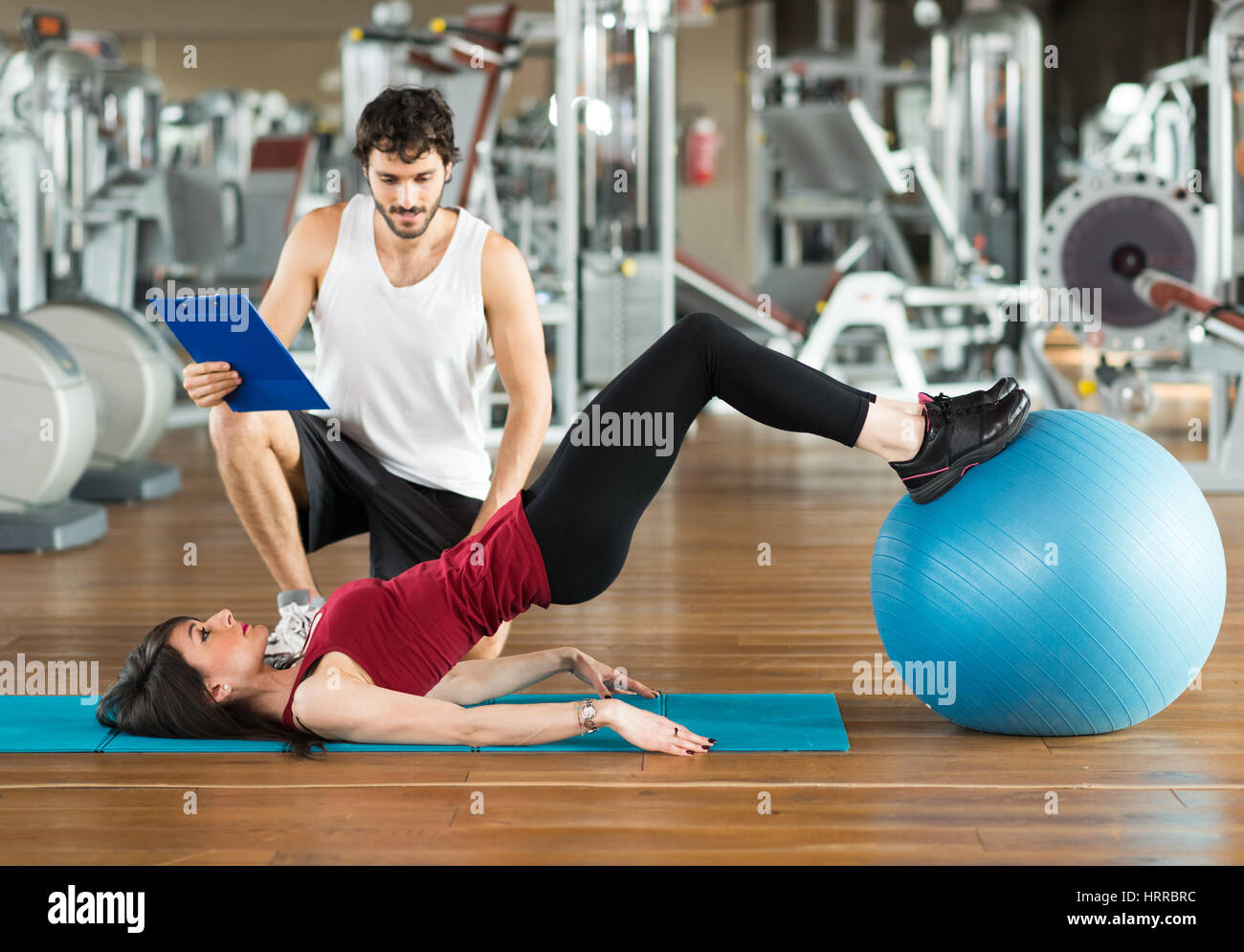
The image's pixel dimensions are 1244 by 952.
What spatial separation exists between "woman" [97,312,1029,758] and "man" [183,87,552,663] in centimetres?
39

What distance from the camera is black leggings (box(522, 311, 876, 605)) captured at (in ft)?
6.36

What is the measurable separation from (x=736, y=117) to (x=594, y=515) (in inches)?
439

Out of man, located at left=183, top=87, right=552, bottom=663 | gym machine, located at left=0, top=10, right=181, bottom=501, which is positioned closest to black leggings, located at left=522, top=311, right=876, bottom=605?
man, located at left=183, top=87, right=552, bottom=663

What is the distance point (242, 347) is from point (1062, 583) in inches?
47.9

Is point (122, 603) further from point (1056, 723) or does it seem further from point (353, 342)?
point (1056, 723)

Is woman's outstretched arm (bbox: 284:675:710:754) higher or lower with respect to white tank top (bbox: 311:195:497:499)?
lower

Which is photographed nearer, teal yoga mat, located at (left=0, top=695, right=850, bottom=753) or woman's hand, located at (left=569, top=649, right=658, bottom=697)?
teal yoga mat, located at (left=0, top=695, right=850, bottom=753)

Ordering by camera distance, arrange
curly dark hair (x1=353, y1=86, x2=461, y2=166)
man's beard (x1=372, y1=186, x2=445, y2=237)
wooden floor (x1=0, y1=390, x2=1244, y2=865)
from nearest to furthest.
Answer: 1. wooden floor (x1=0, y1=390, x2=1244, y2=865)
2. curly dark hair (x1=353, y1=86, x2=461, y2=166)
3. man's beard (x1=372, y1=186, x2=445, y2=237)

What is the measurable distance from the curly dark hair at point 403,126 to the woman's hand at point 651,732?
0.95 m

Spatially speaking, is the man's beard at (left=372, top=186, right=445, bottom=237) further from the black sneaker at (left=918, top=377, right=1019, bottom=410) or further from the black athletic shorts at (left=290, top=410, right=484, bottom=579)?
the black sneaker at (left=918, top=377, right=1019, bottom=410)

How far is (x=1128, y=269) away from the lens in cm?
512

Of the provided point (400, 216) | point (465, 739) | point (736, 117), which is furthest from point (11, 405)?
point (736, 117)

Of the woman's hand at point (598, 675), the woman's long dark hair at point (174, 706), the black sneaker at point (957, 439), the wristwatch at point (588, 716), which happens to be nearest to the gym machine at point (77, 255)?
the woman's long dark hair at point (174, 706)

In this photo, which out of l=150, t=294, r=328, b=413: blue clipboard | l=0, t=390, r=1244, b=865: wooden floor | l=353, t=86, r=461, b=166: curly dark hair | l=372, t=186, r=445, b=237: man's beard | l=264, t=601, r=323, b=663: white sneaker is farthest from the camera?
l=372, t=186, r=445, b=237: man's beard
